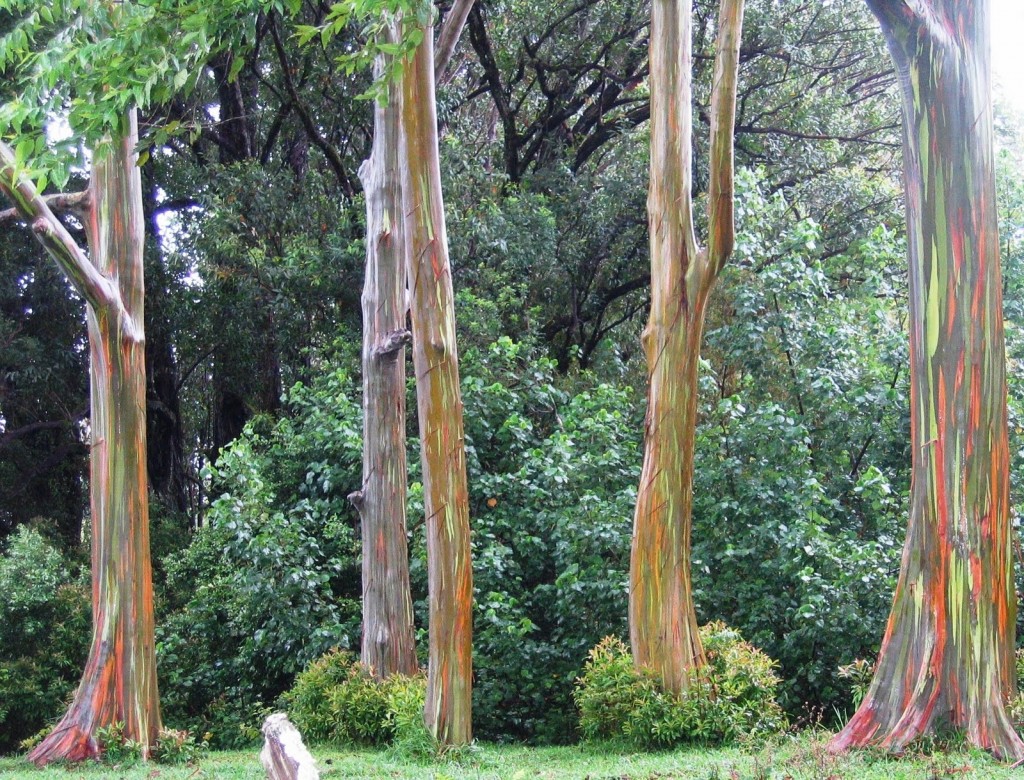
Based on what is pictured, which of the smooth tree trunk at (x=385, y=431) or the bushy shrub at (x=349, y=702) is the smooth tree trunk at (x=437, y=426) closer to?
the bushy shrub at (x=349, y=702)

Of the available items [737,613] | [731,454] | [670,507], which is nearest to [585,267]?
[731,454]

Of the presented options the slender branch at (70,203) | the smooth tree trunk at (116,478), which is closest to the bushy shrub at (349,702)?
the smooth tree trunk at (116,478)

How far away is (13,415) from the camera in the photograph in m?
20.8

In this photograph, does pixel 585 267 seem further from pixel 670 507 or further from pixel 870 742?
pixel 870 742

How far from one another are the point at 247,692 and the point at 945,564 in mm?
10375

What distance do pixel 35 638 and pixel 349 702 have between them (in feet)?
21.0

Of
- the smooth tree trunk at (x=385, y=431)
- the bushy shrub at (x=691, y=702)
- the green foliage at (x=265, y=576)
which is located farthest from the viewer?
the green foliage at (x=265, y=576)

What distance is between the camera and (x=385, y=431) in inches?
468

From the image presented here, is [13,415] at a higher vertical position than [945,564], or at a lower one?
higher

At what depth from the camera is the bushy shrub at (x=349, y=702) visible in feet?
34.0

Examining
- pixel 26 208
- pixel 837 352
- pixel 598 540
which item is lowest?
pixel 598 540

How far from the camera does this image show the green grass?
6.16 m

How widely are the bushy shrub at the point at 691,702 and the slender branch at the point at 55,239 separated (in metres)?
6.04

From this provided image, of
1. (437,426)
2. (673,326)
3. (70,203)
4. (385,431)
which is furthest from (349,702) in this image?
(70,203)
